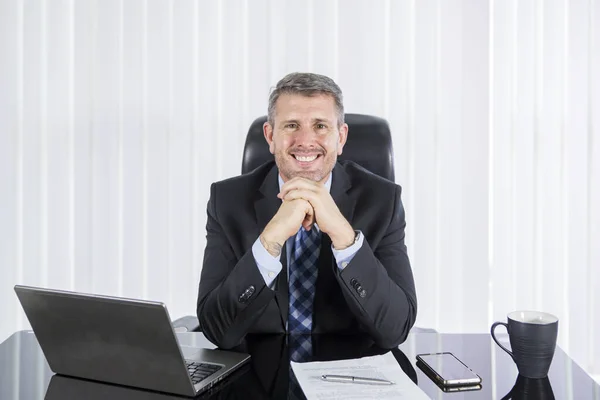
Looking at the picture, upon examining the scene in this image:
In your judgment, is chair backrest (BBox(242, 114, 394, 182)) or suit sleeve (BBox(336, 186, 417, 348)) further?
chair backrest (BBox(242, 114, 394, 182))

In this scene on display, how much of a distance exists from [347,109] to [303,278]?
140cm

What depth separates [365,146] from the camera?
6.47ft

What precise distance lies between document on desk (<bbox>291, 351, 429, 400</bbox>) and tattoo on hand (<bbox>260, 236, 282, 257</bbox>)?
386mm

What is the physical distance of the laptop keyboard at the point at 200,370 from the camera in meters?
1.13

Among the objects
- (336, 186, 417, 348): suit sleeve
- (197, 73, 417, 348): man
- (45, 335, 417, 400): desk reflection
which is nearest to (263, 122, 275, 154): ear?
(197, 73, 417, 348): man

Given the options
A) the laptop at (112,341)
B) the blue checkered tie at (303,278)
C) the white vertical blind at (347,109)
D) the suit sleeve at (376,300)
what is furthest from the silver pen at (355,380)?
the white vertical blind at (347,109)

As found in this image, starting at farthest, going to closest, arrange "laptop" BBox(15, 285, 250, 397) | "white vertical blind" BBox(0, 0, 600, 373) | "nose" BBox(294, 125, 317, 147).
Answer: "white vertical blind" BBox(0, 0, 600, 373)
"nose" BBox(294, 125, 317, 147)
"laptop" BBox(15, 285, 250, 397)

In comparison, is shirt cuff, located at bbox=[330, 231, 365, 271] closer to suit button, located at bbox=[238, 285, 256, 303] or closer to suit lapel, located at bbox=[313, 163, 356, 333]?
suit lapel, located at bbox=[313, 163, 356, 333]

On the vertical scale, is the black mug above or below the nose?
below

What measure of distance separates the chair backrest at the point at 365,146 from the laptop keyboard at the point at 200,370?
0.90 meters

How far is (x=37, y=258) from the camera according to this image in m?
3.09

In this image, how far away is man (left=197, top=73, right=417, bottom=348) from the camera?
150 cm

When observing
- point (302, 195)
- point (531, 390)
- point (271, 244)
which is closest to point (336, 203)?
point (302, 195)

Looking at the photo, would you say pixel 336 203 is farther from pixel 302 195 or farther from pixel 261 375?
pixel 261 375
